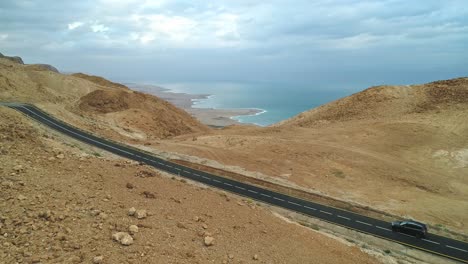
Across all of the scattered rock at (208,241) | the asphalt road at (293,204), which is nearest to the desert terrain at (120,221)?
the scattered rock at (208,241)

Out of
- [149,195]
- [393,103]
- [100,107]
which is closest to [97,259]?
[149,195]

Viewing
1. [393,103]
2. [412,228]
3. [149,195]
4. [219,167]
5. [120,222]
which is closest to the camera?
[120,222]

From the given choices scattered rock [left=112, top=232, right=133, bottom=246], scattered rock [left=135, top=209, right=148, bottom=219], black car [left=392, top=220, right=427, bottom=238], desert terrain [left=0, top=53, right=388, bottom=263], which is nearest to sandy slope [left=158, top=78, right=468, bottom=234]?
black car [left=392, top=220, right=427, bottom=238]

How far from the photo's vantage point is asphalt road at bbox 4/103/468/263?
28.4 m

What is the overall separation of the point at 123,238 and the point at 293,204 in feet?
79.7

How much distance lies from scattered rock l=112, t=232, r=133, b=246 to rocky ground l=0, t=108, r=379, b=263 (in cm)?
4

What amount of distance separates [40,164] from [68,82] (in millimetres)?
86745

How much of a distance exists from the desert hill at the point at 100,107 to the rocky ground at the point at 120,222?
37.6m

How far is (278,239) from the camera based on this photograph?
17.8 metres

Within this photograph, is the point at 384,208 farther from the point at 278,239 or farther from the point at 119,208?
the point at 119,208

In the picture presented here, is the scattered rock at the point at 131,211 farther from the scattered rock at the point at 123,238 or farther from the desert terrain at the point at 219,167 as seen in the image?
the scattered rock at the point at 123,238

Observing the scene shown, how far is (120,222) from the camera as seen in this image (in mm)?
14781

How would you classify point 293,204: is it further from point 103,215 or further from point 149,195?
point 103,215

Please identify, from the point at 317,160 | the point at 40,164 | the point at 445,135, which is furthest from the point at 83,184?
the point at 445,135
